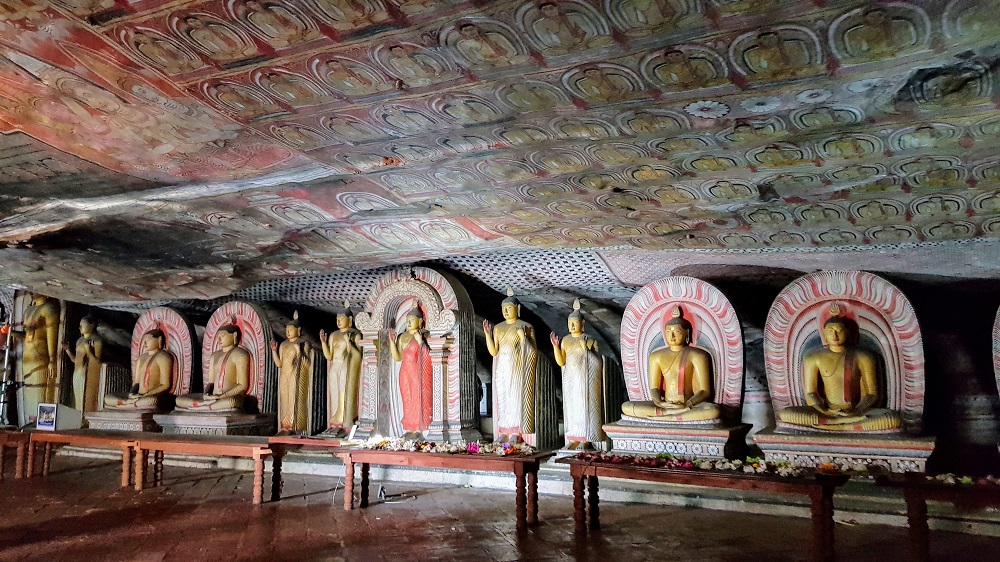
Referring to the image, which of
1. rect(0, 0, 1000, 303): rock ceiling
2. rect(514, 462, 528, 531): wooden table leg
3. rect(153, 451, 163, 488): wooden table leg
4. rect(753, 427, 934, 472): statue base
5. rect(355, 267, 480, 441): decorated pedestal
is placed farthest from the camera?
rect(355, 267, 480, 441): decorated pedestal

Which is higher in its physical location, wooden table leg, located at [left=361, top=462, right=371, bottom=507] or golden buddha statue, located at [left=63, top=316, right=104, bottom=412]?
golden buddha statue, located at [left=63, top=316, right=104, bottom=412]

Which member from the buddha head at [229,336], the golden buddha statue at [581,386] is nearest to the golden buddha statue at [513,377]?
the golden buddha statue at [581,386]

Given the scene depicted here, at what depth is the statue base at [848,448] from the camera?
6480mm

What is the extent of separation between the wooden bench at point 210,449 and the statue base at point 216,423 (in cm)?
185

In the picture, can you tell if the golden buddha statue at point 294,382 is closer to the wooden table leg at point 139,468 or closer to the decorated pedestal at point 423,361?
the decorated pedestal at point 423,361

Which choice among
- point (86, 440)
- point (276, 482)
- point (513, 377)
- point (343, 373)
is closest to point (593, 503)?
point (513, 377)

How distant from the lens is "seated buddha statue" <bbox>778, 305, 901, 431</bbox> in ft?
22.9

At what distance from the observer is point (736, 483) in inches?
209

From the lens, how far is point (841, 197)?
6203 mm

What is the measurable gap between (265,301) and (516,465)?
7788 millimetres

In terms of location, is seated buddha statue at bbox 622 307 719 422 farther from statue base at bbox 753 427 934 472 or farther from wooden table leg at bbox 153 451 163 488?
wooden table leg at bbox 153 451 163 488

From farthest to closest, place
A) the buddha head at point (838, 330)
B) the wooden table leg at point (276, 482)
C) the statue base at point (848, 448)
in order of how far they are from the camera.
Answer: the wooden table leg at point (276, 482), the buddha head at point (838, 330), the statue base at point (848, 448)

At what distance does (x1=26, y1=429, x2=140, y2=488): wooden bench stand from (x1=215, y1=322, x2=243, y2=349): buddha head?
238 cm

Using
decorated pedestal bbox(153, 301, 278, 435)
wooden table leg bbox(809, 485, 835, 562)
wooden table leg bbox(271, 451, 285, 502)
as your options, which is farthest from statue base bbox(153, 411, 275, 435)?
wooden table leg bbox(809, 485, 835, 562)
